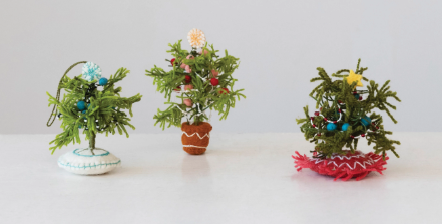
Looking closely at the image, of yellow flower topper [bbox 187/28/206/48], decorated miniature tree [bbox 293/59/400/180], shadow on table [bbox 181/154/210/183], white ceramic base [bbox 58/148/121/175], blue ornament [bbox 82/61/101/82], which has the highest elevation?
yellow flower topper [bbox 187/28/206/48]

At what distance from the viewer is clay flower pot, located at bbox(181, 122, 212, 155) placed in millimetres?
1678

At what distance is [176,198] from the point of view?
1171mm

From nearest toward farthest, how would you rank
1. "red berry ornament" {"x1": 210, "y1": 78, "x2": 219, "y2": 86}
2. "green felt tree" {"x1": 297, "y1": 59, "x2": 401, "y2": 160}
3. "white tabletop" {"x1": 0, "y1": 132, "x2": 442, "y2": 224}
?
1. "white tabletop" {"x1": 0, "y1": 132, "x2": 442, "y2": 224}
2. "green felt tree" {"x1": 297, "y1": 59, "x2": 401, "y2": 160}
3. "red berry ornament" {"x1": 210, "y1": 78, "x2": 219, "y2": 86}

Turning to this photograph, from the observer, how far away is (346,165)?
133 centimetres

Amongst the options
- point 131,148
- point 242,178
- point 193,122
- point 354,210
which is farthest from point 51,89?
point 354,210

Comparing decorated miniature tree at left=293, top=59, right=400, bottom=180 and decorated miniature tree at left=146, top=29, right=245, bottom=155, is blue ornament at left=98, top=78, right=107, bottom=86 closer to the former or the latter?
decorated miniature tree at left=146, top=29, right=245, bottom=155

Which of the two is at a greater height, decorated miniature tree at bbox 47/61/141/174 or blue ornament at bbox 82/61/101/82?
blue ornament at bbox 82/61/101/82

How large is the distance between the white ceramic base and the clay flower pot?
14.0 inches

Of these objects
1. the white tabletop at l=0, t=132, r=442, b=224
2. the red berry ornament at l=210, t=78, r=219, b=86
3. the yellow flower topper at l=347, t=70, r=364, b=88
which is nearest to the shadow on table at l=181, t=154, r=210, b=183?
the white tabletop at l=0, t=132, r=442, b=224

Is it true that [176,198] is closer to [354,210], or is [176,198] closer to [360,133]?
[354,210]

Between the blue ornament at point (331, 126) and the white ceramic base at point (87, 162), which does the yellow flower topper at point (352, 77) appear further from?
the white ceramic base at point (87, 162)

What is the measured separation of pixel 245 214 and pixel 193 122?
697 millimetres

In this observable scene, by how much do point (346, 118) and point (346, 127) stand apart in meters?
0.03

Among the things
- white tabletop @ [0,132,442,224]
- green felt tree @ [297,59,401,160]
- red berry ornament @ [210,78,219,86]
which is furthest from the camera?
red berry ornament @ [210,78,219,86]
